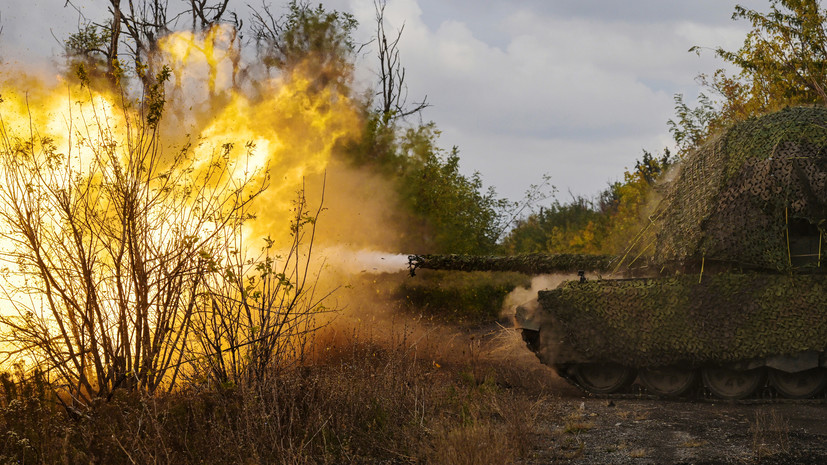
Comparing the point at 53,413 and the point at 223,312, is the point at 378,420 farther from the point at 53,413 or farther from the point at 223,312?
the point at 53,413

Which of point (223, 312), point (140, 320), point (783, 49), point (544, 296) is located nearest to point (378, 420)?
point (223, 312)

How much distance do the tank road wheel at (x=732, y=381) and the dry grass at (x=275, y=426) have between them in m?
4.47

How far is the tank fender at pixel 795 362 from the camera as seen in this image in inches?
475

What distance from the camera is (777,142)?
41.4 ft

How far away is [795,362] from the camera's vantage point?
1212cm

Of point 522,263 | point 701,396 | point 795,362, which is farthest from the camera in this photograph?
point 522,263

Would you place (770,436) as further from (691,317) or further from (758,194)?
(758,194)

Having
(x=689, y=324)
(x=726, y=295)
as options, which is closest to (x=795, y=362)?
(x=726, y=295)

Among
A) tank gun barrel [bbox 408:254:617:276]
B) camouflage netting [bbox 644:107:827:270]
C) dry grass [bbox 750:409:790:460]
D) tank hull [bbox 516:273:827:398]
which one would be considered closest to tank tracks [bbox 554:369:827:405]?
tank hull [bbox 516:273:827:398]

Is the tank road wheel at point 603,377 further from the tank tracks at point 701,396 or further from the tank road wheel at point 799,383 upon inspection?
the tank road wheel at point 799,383

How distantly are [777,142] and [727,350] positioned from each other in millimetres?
3140

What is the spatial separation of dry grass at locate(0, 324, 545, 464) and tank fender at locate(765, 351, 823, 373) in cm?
452

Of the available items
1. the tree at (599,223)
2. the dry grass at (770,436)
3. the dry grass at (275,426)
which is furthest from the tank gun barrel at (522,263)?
the dry grass at (275,426)

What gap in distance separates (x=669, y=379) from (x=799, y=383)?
1841 millimetres
